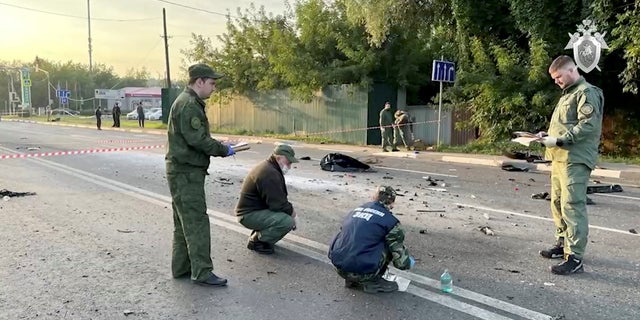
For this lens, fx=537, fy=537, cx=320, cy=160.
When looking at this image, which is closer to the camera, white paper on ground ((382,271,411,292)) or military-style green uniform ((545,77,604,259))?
white paper on ground ((382,271,411,292))

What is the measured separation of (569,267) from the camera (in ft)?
16.1

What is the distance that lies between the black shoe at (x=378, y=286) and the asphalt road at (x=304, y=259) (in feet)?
0.24

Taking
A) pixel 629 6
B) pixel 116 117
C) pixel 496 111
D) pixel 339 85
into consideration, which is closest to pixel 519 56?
pixel 496 111

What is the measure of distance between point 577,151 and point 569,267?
1.06m

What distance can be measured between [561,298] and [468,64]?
1566cm

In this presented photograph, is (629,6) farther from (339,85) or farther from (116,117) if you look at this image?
(116,117)

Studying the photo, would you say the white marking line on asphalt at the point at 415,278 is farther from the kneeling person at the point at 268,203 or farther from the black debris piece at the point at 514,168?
the black debris piece at the point at 514,168

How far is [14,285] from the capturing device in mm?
4637

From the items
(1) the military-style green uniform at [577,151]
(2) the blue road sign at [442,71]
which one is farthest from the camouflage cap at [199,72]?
(2) the blue road sign at [442,71]

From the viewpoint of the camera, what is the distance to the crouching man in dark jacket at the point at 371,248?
171 inches

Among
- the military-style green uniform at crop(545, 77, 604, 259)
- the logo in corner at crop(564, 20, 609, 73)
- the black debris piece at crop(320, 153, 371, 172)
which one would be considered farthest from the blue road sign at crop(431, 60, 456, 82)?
the military-style green uniform at crop(545, 77, 604, 259)

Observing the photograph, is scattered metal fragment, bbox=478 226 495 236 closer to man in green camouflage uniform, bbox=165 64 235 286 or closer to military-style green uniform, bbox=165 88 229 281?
man in green camouflage uniform, bbox=165 64 235 286

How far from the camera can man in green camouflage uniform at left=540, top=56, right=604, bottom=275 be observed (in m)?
4.81

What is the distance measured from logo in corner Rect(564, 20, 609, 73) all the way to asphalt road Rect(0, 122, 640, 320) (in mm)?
6391
